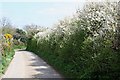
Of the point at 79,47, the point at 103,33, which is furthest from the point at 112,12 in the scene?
the point at 79,47

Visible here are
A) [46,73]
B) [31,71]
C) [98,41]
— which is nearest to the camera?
[98,41]

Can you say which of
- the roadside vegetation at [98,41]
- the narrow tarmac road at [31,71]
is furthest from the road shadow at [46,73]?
the roadside vegetation at [98,41]

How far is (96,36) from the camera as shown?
500 inches

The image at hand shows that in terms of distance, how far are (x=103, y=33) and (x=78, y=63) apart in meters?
3.89

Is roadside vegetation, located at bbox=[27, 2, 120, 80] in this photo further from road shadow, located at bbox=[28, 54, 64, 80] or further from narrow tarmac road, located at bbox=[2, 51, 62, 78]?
narrow tarmac road, located at bbox=[2, 51, 62, 78]

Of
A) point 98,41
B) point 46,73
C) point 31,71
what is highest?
point 98,41

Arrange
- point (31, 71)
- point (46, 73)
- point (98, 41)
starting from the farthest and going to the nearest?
point (31, 71), point (46, 73), point (98, 41)

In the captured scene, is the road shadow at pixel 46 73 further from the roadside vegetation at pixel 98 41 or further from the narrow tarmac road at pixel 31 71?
the roadside vegetation at pixel 98 41

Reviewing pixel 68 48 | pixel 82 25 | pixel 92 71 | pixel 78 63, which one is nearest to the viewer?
pixel 92 71

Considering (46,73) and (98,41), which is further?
(46,73)

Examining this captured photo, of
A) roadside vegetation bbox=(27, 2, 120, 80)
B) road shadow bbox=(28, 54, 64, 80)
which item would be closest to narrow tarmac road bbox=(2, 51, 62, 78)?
road shadow bbox=(28, 54, 64, 80)

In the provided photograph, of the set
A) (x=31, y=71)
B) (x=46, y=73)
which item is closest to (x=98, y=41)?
(x=46, y=73)

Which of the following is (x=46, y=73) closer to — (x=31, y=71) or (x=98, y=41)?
(x=31, y=71)

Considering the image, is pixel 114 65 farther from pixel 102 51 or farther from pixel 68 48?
pixel 68 48
